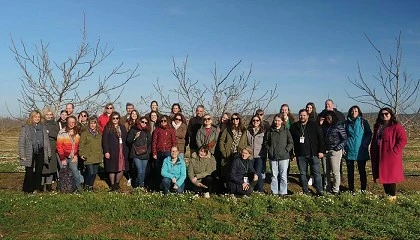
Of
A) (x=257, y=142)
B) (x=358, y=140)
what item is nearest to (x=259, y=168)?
(x=257, y=142)

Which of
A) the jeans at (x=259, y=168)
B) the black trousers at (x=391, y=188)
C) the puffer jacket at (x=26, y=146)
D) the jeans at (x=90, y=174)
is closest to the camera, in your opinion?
the black trousers at (x=391, y=188)

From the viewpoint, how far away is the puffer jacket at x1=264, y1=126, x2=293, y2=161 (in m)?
10.7

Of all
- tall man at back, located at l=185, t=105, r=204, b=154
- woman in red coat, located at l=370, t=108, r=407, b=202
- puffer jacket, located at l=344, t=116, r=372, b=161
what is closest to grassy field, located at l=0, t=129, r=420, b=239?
woman in red coat, located at l=370, t=108, r=407, b=202

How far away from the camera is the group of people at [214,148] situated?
10.7 metres

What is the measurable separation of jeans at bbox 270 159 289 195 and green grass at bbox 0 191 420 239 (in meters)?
1.28

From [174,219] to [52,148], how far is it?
522cm

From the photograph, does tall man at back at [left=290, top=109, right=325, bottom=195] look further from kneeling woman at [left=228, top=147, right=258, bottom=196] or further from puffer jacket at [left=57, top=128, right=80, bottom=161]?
puffer jacket at [left=57, top=128, right=80, bottom=161]

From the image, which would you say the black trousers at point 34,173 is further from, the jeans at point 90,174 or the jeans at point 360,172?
the jeans at point 360,172

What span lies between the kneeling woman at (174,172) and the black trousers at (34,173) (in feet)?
11.0

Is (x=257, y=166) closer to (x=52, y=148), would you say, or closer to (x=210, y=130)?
(x=210, y=130)

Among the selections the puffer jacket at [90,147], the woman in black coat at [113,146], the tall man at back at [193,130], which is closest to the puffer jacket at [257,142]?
the tall man at back at [193,130]

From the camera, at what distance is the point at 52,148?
11.6m

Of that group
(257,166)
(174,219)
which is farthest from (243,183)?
(174,219)

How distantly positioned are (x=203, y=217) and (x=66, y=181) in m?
4.65
